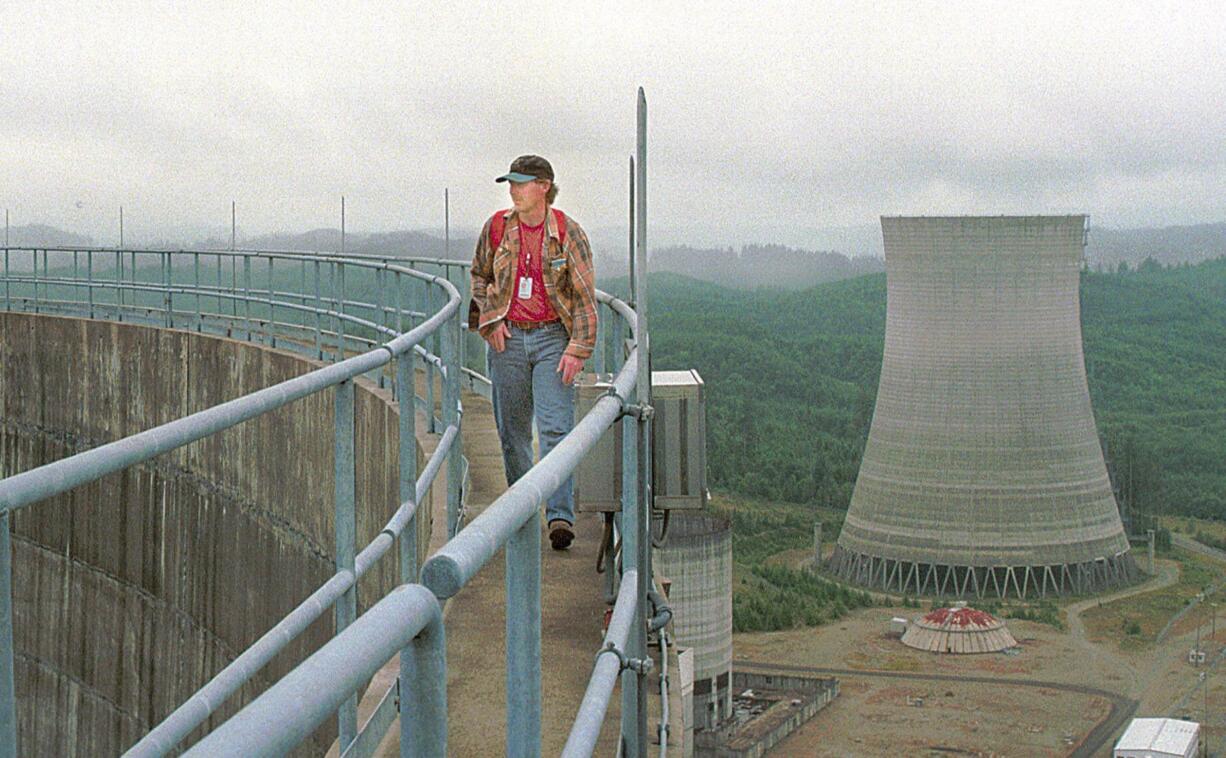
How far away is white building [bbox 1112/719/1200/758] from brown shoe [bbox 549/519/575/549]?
20.7 metres

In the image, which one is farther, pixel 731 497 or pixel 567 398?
pixel 731 497

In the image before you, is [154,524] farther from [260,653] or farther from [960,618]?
[960,618]

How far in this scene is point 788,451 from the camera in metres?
59.8

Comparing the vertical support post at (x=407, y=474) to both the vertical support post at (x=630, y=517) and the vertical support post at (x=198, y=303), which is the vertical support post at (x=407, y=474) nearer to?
the vertical support post at (x=630, y=517)

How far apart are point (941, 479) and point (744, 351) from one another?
1399 inches

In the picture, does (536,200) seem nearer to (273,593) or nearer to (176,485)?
(273,593)

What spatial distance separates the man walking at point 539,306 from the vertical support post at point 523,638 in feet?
7.83

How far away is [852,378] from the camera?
230ft

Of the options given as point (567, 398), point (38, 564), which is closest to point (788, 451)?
point (38, 564)

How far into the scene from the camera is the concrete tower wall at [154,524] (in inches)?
240

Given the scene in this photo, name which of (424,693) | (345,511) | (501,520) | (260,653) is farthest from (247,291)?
(424,693)

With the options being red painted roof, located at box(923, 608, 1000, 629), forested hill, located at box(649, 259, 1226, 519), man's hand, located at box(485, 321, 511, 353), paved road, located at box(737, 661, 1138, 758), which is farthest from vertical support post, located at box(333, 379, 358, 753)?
forested hill, located at box(649, 259, 1226, 519)

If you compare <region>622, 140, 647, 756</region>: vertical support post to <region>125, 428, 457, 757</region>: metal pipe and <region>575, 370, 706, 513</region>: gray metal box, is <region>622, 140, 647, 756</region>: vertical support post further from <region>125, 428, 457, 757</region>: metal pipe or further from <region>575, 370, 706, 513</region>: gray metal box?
<region>575, 370, 706, 513</region>: gray metal box

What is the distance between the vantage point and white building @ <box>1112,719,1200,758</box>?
75.3ft
